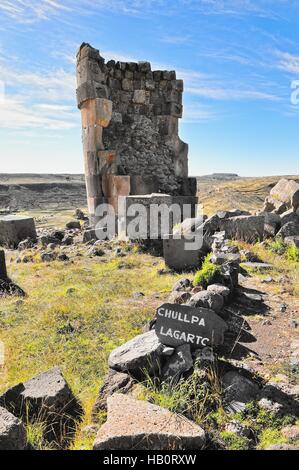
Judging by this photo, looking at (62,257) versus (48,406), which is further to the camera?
(62,257)

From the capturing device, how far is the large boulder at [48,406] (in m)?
2.54

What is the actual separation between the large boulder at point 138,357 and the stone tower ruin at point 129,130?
5.76 meters

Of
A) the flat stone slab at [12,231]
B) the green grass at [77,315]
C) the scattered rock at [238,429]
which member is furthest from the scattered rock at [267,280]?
the flat stone slab at [12,231]

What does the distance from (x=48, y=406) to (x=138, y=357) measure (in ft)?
2.37

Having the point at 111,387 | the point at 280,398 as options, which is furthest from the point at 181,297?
the point at 280,398

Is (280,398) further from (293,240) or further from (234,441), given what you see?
(293,240)

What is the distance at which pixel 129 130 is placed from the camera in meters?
10.1

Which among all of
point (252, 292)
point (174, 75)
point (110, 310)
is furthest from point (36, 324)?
point (174, 75)

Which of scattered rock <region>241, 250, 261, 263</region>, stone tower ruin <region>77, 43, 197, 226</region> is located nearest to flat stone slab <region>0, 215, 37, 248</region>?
stone tower ruin <region>77, 43, 197, 226</region>

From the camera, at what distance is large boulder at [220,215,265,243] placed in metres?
7.53

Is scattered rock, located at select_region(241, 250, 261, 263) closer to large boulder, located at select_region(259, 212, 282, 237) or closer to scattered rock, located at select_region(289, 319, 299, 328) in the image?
large boulder, located at select_region(259, 212, 282, 237)

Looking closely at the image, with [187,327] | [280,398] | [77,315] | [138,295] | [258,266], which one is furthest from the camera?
[258,266]

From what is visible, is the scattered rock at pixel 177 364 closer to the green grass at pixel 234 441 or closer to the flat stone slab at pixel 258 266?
the green grass at pixel 234 441

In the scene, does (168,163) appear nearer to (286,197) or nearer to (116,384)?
(286,197)
